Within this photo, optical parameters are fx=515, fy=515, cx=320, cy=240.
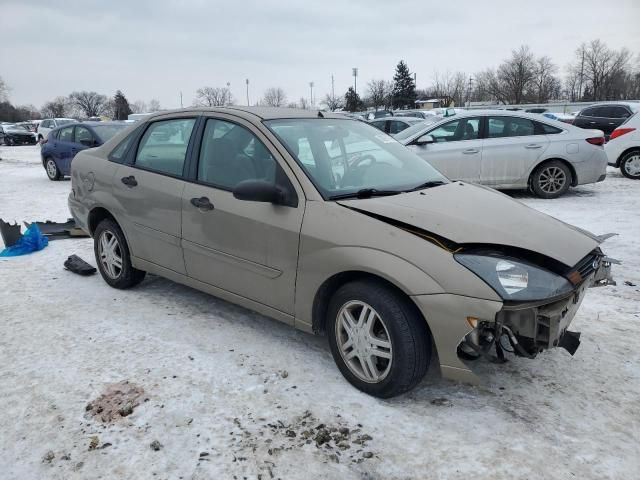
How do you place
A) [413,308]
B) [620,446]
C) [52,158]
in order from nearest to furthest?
[620,446] → [413,308] → [52,158]

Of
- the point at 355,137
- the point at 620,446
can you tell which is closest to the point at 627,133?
the point at 355,137

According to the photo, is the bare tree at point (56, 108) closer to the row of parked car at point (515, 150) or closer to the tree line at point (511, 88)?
the tree line at point (511, 88)

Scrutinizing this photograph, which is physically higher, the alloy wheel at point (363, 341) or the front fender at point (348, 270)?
the front fender at point (348, 270)

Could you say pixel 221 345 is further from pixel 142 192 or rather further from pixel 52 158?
pixel 52 158

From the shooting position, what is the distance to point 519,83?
73062 mm


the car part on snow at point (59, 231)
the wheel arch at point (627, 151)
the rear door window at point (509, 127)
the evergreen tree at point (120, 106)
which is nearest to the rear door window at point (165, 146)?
the car part on snow at point (59, 231)

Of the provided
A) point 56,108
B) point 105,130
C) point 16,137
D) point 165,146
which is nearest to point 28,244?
point 165,146

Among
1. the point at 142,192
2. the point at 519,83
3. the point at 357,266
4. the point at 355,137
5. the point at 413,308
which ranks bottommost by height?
the point at 413,308

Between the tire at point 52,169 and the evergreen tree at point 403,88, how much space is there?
68.7 m

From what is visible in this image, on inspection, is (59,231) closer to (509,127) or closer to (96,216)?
(96,216)

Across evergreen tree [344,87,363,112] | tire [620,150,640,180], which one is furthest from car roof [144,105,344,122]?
evergreen tree [344,87,363,112]

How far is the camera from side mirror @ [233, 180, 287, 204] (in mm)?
3195

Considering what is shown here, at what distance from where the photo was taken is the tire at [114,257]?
4.68 meters

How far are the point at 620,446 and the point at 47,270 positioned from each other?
5396 millimetres
